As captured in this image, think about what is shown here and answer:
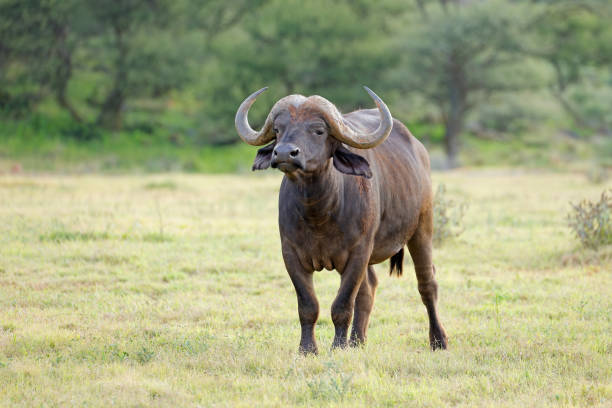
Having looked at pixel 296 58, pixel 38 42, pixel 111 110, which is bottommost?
pixel 111 110

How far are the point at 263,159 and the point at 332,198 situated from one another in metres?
0.60

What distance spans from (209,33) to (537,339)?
36.3 metres

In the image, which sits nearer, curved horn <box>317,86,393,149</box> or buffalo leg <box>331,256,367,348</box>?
curved horn <box>317,86,393,149</box>

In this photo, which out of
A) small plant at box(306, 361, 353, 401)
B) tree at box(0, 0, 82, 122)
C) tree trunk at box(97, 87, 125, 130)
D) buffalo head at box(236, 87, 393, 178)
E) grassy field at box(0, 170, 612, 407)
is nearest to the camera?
small plant at box(306, 361, 353, 401)

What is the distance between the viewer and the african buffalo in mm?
5910

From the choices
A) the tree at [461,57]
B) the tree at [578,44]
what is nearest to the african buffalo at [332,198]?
the tree at [461,57]

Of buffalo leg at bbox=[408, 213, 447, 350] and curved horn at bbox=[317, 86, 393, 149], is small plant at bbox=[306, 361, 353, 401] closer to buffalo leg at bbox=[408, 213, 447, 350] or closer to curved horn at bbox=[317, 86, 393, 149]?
curved horn at bbox=[317, 86, 393, 149]

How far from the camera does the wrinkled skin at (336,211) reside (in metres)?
5.90

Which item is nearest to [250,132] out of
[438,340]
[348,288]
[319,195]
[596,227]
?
[319,195]

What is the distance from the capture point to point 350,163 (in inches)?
240

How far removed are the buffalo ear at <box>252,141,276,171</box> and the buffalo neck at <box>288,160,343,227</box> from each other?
0.22 m

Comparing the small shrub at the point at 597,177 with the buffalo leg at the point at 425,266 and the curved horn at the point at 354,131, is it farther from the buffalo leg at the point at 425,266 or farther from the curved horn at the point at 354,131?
the curved horn at the point at 354,131

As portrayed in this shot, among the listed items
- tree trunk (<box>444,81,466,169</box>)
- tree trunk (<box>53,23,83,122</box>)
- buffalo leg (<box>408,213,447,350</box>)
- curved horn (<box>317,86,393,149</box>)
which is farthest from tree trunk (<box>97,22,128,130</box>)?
curved horn (<box>317,86,393,149</box>)

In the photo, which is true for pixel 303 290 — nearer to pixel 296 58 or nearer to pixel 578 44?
pixel 296 58
